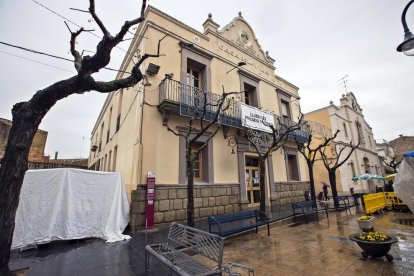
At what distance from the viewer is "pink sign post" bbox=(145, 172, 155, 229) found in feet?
22.8

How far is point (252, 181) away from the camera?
11.4 m

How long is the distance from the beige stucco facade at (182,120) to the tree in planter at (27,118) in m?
1.93

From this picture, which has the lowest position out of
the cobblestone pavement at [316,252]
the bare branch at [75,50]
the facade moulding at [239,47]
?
the cobblestone pavement at [316,252]

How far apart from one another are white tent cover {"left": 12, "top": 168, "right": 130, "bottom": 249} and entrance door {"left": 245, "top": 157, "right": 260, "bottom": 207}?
6.52m

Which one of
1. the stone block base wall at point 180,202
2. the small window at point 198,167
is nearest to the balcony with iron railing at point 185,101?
the small window at point 198,167

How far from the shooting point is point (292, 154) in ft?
46.9

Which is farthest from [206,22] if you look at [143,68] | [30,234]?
[30,234]

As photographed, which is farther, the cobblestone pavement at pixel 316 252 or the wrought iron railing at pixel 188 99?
the wrought iron railing at pixel 188 99

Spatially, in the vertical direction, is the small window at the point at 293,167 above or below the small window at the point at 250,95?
below

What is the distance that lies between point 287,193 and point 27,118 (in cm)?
1298

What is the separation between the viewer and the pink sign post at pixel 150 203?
694 cm

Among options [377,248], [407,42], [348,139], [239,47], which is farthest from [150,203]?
[348,139]

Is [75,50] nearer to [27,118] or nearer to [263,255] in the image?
[27,118]

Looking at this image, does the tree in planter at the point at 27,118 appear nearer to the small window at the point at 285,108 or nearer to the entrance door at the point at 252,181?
the entrance door at the point at 252,181
